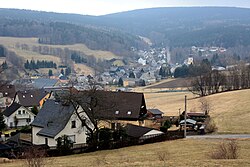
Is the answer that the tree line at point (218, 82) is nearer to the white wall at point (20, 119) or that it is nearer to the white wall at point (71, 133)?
the white wall at point (20, 119)

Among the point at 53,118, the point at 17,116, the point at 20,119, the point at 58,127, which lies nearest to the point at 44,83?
the point at 20,119

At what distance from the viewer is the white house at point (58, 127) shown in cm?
3541

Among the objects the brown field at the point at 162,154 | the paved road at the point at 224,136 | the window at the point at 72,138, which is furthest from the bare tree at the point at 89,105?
the paved road at the point at 224,136

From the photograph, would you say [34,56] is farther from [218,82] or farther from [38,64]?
[218,82]

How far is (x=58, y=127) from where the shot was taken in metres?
35.7

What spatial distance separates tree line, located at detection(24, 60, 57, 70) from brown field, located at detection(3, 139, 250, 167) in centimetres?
13311

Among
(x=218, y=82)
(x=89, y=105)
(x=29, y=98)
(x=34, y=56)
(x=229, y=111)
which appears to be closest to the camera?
(x=89, y=105)

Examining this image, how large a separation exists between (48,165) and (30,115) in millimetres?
35157

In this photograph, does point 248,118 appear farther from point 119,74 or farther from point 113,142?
point 119,74

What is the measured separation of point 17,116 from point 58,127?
73.4 feet

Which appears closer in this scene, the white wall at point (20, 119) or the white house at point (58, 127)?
the white house at point (58, 127)

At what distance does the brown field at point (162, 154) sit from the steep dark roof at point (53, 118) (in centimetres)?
634

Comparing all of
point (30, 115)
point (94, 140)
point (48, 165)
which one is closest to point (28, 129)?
point (30, 115)

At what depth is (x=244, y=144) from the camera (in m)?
29.1
